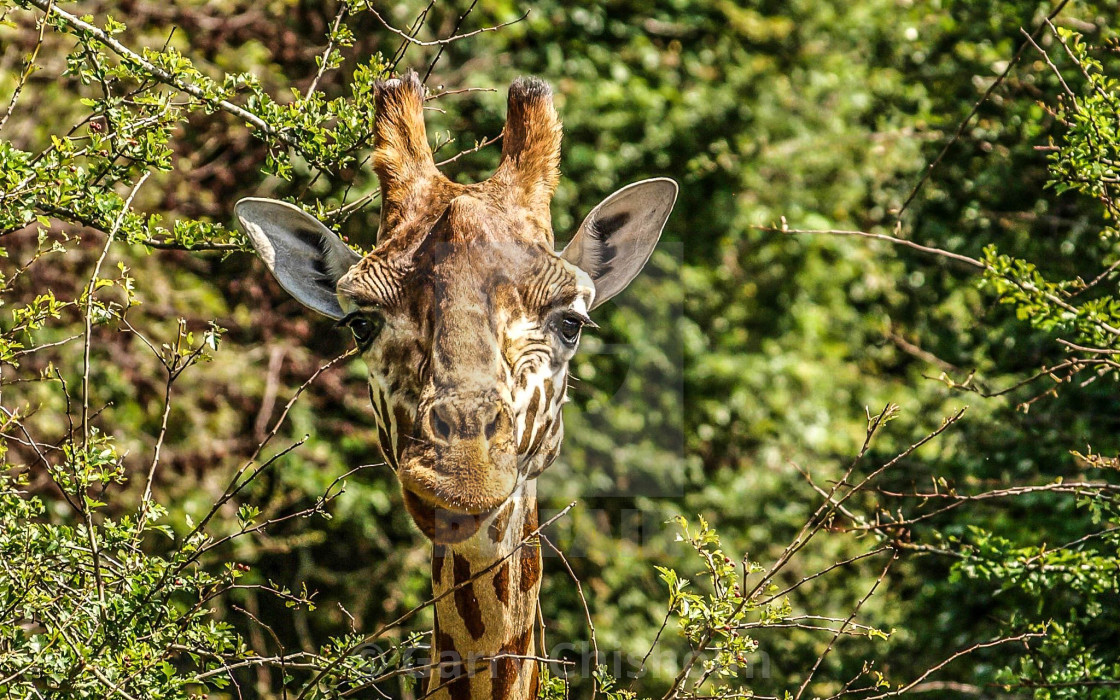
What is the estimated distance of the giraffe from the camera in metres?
2.56

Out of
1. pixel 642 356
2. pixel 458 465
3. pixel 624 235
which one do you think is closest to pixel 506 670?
pixel 458 465

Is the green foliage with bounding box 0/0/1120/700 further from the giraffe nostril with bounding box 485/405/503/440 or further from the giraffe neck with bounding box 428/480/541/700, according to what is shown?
the giraffe nostril with bounding box 485/405/503/440

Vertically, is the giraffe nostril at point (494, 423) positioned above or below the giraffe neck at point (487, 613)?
above

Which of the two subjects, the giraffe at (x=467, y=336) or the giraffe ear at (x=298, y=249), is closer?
the giraffe at (x=467, y=336)

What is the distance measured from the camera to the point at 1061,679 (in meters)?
3.32

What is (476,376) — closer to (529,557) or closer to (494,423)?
(494,423)

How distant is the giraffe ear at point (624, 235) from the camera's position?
10.8ft

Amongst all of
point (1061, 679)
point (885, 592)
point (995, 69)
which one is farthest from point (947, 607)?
point (995, 69)

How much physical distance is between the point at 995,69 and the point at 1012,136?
48 centimetres

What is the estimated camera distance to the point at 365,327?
2.91 meters

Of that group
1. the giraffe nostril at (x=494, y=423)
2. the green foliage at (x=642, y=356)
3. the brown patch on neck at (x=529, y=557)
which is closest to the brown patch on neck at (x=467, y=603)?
the brown patch on neck at (x=529, y=557)

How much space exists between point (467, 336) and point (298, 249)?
2.62 feet

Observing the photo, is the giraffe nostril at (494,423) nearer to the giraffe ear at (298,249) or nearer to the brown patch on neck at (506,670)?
the brown patch on neck at (506,670)

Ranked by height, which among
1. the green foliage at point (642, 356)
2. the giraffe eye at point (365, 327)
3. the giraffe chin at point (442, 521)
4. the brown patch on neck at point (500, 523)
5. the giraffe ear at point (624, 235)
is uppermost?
the giraffe eye at point (365, 327)
